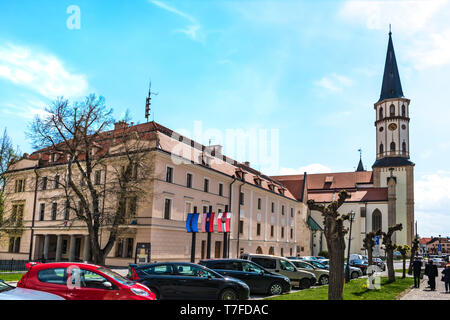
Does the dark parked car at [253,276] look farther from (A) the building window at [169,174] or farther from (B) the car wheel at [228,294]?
(A) the building window at [169,174]

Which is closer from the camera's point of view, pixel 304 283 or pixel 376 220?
pixel 304 283

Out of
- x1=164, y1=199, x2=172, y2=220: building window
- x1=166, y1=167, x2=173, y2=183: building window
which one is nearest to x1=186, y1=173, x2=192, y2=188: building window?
x1=166, y1=167, x2=173, y2=183: building window

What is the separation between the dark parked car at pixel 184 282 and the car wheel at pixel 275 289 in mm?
3799

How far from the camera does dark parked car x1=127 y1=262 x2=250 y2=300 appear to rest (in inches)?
533

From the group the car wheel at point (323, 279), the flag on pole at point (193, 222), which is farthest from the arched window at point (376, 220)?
the car wheel at point (323, 279)

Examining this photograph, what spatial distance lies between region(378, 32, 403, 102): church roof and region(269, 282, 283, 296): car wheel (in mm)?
79953

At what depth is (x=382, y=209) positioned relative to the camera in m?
79.8

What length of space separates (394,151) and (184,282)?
81.5 meters

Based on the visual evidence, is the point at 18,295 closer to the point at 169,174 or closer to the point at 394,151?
the point at 169,174

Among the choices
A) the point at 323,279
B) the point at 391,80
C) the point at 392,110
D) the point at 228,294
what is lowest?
the point at 323,279

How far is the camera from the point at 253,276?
17.6m

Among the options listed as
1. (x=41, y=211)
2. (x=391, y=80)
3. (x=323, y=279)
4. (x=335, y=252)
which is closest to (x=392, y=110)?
(x=391, y=80)
